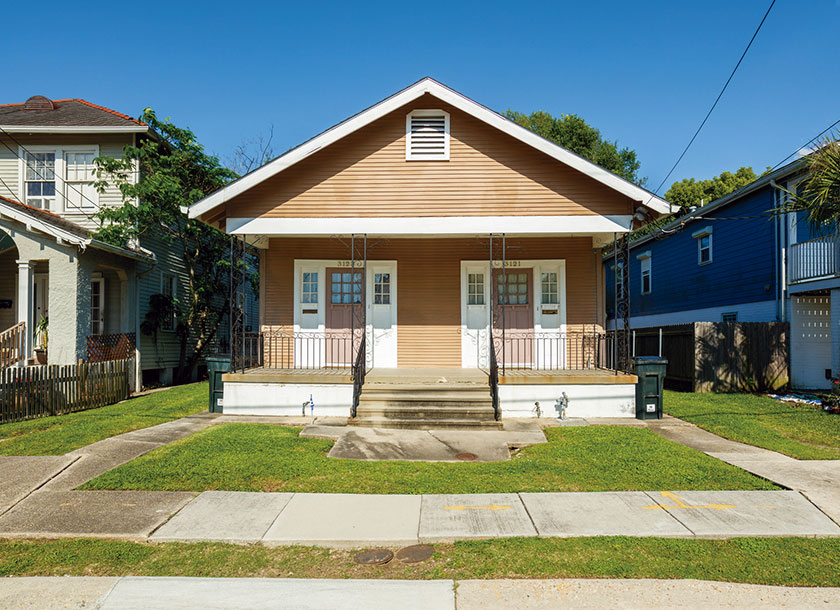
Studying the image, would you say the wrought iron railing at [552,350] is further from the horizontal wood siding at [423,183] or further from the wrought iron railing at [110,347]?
the wrought iron railing at [110,347]

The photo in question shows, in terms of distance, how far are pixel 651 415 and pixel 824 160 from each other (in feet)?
18.4

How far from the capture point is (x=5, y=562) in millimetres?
4586

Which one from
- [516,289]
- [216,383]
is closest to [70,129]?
[216,383]

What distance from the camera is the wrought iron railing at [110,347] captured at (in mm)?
13625

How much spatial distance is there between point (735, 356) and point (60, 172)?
771 inches

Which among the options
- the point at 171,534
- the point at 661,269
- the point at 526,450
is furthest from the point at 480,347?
the point at 661,269

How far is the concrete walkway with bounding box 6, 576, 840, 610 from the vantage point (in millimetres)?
Result: 3887

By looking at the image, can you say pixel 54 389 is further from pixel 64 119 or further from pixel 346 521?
pixel 64 119

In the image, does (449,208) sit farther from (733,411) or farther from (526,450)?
(733,411)

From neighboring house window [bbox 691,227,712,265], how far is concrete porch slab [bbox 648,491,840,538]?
51.6 feet

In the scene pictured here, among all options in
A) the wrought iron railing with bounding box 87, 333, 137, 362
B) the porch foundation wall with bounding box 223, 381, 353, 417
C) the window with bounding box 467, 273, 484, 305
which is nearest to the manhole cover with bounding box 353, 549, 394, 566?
the porch foundation wall with bounding box 223, 381, 353, 417

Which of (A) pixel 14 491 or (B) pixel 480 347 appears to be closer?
(A) pixel 14 491

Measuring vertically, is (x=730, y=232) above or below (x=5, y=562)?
above

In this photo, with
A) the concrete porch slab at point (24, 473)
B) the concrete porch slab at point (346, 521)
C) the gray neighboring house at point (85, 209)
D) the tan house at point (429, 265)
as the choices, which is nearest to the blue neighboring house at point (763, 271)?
the tan house at point (429, 265)
